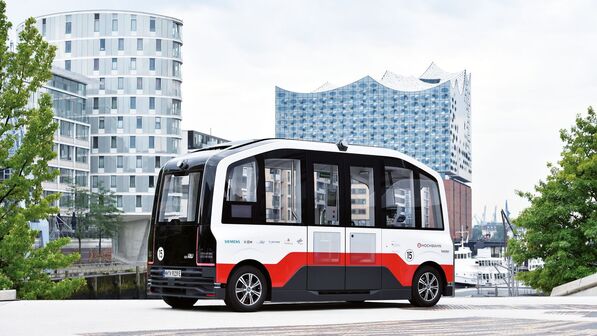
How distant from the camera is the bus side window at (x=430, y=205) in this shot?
1862 centimetres

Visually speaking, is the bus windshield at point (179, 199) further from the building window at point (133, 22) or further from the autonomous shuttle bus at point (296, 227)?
the building window at point (133, 22)

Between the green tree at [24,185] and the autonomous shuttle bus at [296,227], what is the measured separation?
12.7 m

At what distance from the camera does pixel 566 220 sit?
1576 inches

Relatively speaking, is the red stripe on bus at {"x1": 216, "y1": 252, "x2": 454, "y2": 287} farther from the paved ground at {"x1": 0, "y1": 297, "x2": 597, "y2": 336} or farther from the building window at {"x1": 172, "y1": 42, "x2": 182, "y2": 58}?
the building window at {"x1": 172, "y1": 42, "x2": 182, "y2": 58}

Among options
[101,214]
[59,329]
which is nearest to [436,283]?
[59,329]

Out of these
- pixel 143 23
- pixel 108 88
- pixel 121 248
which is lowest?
pixel 121 248

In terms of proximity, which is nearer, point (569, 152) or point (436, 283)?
point (436, 283)

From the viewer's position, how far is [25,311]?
50.6ft

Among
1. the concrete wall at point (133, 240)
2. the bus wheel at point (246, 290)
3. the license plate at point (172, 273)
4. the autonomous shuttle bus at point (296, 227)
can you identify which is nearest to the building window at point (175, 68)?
the concrete wall at point (133, 240)

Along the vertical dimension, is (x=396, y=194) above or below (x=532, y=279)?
above

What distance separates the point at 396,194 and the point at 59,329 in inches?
316

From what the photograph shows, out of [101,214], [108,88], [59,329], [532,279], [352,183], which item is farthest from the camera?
[108,88]

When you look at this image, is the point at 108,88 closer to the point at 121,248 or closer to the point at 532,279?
the point at 121,248

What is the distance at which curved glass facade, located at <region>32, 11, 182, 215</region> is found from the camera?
377 ft
